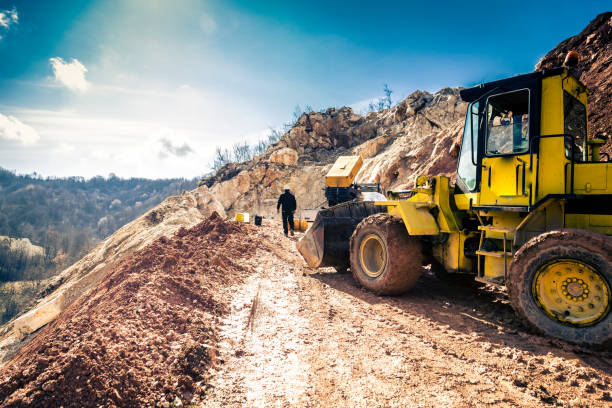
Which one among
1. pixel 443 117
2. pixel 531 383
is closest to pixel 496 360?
pixel 531 383

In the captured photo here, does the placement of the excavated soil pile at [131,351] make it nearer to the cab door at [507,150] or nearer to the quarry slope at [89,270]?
the cab door at [507,150]

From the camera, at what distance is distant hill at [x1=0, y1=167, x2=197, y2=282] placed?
5975cm

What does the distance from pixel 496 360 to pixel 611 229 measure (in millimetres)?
1916

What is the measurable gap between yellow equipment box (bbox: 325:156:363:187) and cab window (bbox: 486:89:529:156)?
8.58 metres

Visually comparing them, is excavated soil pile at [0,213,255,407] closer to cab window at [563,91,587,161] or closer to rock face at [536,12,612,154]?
cab window at [563,91,587,161]

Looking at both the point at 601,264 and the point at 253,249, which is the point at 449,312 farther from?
the point at 253,249

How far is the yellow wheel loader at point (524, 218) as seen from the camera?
124 inches

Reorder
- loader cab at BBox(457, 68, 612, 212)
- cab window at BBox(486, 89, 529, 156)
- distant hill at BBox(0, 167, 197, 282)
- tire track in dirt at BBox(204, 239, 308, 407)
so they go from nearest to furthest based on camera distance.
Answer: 1. tire track in dirt at BBox(204, 239, 308, 407)
2. loader cab at BBox(457, 68, 612, 212)
3. cab window at BBox(486, 89, 529, 156)
4. distant hill at BBox(0, 167, 197, 282)

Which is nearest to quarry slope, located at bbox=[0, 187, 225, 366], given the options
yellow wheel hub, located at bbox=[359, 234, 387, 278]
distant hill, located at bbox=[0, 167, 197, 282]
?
yellow wheel hub, located at bbox=[359, 234, 387, 278]

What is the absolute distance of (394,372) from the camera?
2842 mm

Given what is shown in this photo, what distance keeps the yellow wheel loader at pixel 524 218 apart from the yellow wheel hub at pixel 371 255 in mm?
17

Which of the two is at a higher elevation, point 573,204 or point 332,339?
point 573,204

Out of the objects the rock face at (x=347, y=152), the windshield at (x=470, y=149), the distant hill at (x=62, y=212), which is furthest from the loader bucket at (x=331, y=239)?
the distant hill at (x=62, y=212)

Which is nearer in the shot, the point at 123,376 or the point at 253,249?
the point at 123,376
